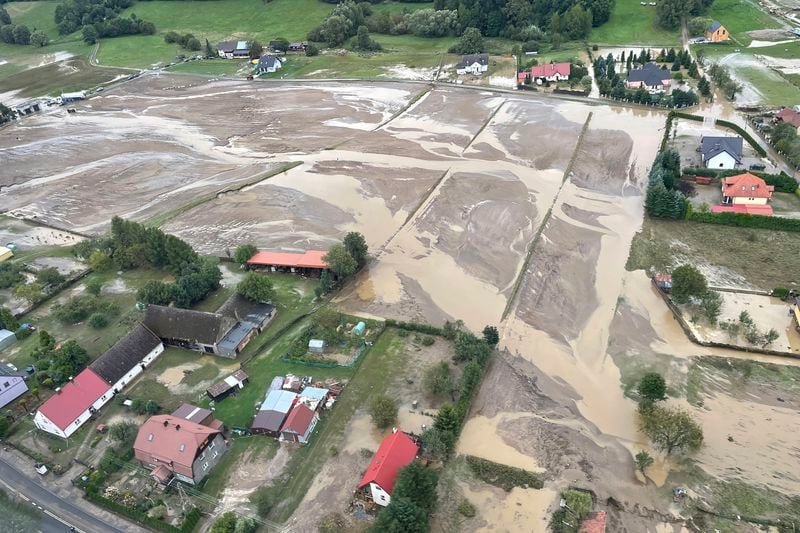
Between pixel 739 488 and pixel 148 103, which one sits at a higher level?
pixel 148 103

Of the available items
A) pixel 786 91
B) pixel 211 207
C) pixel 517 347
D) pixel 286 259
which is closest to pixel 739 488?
pixel 517 347

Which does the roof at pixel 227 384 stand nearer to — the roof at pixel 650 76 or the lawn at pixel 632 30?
the roof at pixel 650 76

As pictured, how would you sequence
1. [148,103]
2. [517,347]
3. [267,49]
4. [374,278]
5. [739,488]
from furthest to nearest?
[267,49]
[148,103]
[374,278]
[517,347]
[739,488]

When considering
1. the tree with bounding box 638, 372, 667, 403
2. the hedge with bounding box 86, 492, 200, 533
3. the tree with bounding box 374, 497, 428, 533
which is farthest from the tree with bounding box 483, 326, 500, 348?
the hedge with bounding box 86, 492, 200, 533

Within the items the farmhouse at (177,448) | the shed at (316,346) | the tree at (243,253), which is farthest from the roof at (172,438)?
the tree at (243,253)

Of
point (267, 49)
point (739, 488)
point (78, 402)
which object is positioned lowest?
point (739, 488)

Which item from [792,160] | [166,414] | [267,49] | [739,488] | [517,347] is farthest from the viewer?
[267,49]

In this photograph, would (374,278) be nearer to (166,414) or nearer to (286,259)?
(286,259)

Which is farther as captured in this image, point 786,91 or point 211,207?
point 786,91
